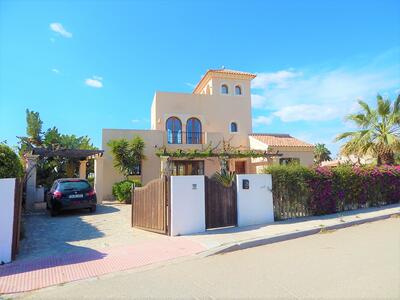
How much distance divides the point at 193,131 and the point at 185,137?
3.09ft

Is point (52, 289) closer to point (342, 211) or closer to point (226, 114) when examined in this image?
point (342, 211)

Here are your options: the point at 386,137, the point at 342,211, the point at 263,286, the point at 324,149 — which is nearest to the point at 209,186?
the point at 263,286

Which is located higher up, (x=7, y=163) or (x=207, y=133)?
(x=207, y=133)

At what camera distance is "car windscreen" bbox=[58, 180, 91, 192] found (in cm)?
1229

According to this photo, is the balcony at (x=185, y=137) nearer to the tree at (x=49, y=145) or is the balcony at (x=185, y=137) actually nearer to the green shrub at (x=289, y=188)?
the tree at (x=49, y=145)

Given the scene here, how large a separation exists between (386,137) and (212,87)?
41.7ft

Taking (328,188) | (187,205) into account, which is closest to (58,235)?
(187,205)

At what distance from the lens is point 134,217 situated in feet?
32.3

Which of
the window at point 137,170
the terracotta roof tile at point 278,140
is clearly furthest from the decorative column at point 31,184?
the terracotta roof tile at point 278,140

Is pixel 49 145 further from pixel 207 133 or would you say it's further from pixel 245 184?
pixel 245 184

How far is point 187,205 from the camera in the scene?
8.23 meters

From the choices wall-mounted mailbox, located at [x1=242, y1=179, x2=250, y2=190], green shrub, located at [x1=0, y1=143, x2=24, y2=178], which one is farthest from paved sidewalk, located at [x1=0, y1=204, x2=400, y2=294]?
green shrub, located at [x1=0, y1=143, x2=24, y2=178]

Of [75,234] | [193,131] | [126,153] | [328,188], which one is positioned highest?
[193,131]

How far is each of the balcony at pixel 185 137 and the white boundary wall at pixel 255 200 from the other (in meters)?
12.5
